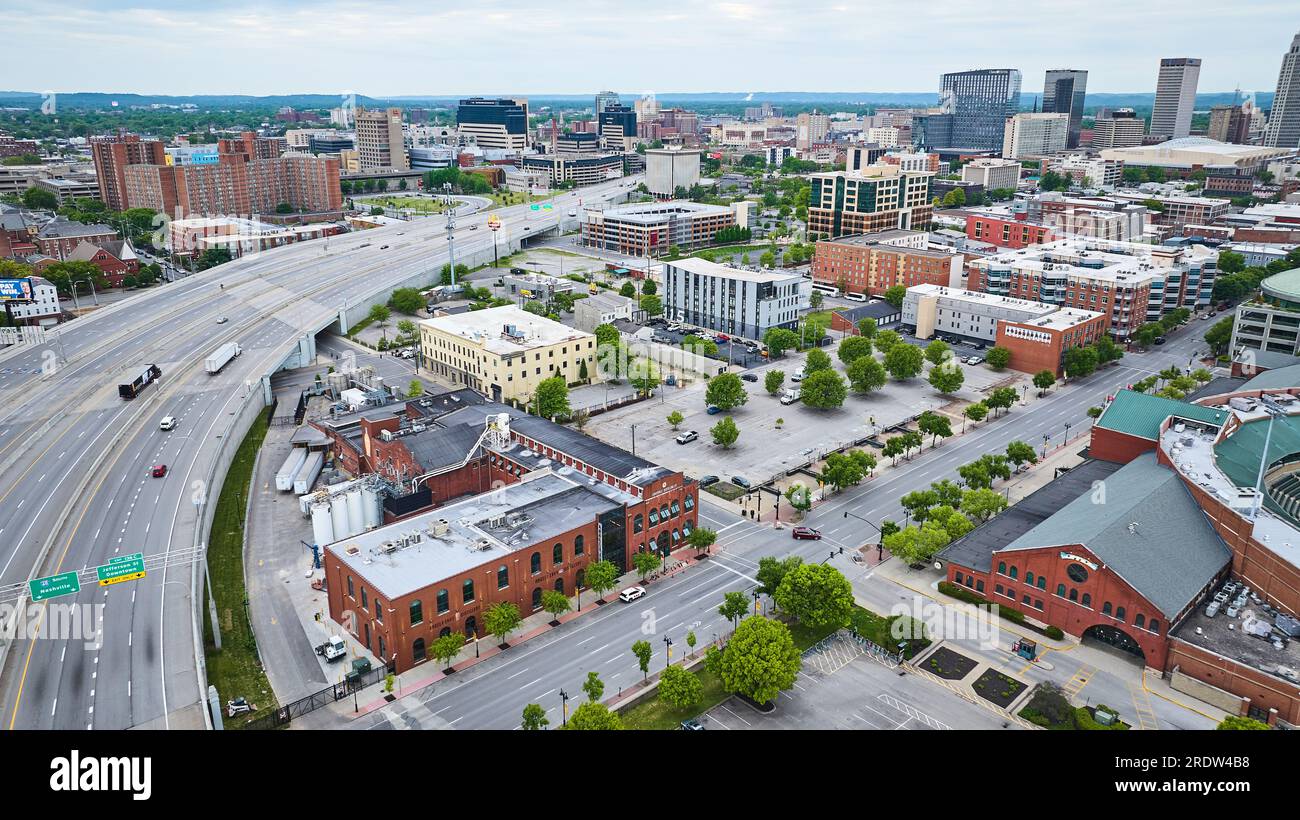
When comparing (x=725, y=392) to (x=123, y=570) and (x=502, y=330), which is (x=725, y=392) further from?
(x=123, y=570)

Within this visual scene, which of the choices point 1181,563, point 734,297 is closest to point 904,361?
point 734,297

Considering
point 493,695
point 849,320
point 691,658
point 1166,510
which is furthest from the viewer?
point 849,320

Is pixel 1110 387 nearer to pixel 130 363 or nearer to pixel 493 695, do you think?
pixel 493 695

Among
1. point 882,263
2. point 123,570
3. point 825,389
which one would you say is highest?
point 882,263

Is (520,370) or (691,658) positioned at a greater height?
(520,370)

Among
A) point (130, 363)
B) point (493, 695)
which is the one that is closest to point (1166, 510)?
point (493, 695)

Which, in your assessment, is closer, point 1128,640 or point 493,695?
point 493,695

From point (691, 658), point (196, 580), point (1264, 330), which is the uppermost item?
point (1264, 330)
